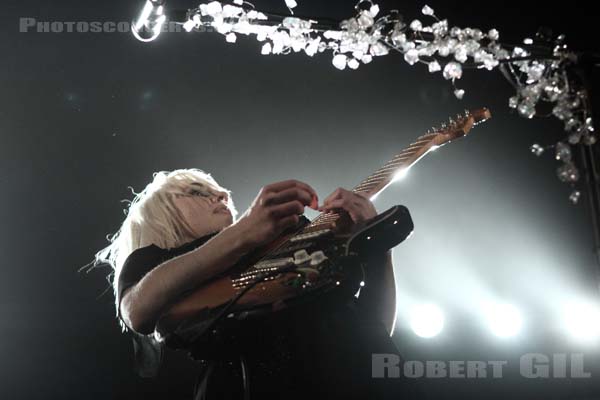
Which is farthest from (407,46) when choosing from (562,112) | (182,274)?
(182,274)

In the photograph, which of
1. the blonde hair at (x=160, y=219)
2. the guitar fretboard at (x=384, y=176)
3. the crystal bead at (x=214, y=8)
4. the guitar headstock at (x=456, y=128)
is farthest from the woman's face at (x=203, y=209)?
the crystal bead at (x=214, y=8)

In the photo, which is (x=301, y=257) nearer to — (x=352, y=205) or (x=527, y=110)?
(x=352, y=205)

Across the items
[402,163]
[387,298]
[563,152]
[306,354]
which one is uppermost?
[563,152]

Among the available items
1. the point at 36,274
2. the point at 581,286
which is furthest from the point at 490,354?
the point at 36,274

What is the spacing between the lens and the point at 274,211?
132 cm

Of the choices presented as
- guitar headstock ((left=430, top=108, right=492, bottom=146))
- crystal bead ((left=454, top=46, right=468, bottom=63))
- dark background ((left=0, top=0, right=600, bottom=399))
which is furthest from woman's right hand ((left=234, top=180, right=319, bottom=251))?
dark background ((left=0, top=0, right=600, bottom=399))

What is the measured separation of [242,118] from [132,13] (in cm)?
71

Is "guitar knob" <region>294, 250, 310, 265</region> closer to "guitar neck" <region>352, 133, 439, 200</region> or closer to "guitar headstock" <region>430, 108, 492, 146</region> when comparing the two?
"guitar neck" <region>352, 133, 439, 200</region>

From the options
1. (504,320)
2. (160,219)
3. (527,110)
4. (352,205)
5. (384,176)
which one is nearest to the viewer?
(352,205)

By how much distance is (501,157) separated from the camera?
3.66 meters

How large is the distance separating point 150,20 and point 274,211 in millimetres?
1360

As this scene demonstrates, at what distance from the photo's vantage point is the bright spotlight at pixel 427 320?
3.35 metres

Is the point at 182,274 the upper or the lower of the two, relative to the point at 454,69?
lower

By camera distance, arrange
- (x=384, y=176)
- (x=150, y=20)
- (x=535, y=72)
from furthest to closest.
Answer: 1. (x=535, y=72)
2. (x=150, y=20)
3. (x=384, y=176)
